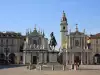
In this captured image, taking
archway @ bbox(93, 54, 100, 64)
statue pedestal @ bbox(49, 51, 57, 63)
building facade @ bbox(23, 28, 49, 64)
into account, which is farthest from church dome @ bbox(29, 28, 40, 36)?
statue pedestal @ bbox(49, 51, 57, 63)

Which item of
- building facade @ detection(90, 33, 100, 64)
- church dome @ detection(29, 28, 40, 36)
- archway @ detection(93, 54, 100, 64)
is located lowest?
archway @ detection(93, 54, 100, 64)

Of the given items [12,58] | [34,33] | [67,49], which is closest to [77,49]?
[67,49]

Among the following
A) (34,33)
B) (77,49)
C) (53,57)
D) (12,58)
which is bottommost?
(12,58)

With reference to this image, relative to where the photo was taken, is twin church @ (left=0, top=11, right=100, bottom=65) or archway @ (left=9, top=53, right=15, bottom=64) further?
archway @ (left=9, top=53, right=15, bottom=64)

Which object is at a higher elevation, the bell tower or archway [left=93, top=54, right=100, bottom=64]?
the bell tower

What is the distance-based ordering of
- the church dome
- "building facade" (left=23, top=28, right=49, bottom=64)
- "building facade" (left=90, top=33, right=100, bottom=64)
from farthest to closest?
"building facade" (left=90, top=33, right=100, bottom=64), the church dome, "building facade" (left=23, top=28, right=49, bottom=64)

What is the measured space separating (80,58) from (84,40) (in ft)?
16.3

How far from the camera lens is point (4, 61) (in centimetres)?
8069

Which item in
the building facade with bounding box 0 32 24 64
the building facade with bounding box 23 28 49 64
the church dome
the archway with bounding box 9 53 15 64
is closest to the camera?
the building facade with bounding box 23 28 49 64

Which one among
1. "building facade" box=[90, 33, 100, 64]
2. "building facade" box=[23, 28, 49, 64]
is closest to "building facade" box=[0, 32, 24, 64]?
"building facade" box=[23, 28, 49, 64]

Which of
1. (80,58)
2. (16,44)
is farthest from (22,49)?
(80,58)

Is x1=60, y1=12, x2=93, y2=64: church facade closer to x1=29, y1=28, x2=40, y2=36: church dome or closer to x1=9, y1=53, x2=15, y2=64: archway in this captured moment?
x1=29, y1=28, x2=40, y2=36: church dome

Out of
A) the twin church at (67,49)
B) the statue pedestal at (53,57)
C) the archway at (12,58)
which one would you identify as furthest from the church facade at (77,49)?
the statue pedestal at (53,57)

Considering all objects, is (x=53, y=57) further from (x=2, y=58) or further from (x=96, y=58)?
(x=2, y=58)
